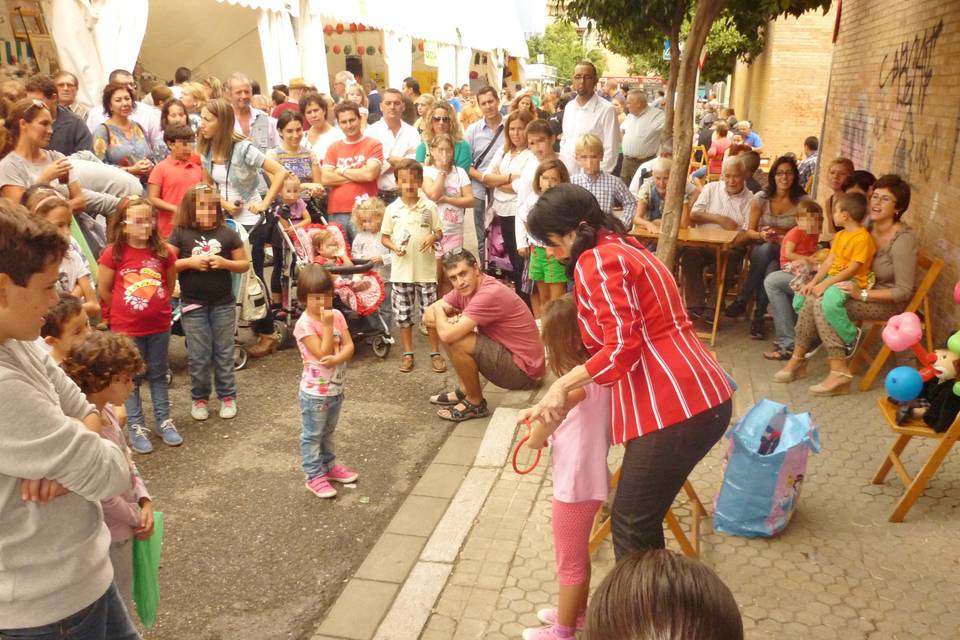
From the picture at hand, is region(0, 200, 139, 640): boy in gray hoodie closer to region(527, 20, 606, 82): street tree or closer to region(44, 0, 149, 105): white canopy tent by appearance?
region(44, 0, 149, 105): white canopy tent

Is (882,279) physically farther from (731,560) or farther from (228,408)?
(228,408)

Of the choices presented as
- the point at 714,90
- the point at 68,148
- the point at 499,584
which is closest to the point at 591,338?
the point at 499,584

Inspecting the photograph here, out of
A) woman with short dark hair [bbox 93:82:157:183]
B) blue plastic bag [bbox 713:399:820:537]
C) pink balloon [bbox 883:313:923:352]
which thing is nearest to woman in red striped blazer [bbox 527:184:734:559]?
blue plastic bag [bbox 713:399:820:537]

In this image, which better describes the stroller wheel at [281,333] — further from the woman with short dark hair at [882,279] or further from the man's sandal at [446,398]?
the woman with short dark hair at [882,279]

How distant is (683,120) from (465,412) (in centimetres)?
292

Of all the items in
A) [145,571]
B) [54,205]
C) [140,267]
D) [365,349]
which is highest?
[54,205]

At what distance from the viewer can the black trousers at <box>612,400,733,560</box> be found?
3.04 metres

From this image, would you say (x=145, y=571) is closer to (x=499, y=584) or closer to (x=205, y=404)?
(x=499, y=584)

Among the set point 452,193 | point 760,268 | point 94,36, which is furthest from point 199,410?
point 94,36

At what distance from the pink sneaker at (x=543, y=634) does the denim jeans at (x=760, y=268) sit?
486cm

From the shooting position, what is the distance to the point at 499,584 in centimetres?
404

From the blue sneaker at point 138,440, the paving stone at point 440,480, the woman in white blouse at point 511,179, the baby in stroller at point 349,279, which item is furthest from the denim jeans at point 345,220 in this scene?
the paving stone at point 440,480

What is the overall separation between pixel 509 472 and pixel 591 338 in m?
2.34

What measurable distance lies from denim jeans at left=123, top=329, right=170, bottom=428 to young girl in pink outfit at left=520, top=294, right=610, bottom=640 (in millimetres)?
3338
